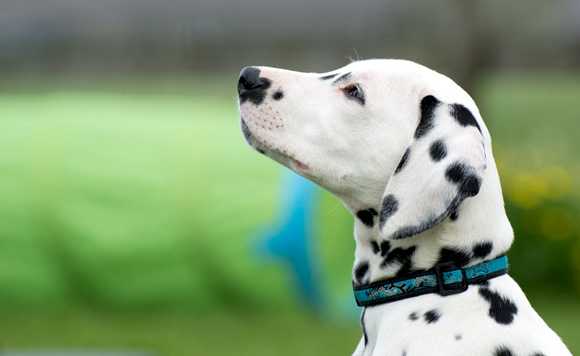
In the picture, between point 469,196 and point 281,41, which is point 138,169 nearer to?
point 469,196

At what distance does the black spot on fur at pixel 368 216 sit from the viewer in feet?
11.6

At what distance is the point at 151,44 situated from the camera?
2652 cm

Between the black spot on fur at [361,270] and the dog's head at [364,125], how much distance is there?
202 millimetres

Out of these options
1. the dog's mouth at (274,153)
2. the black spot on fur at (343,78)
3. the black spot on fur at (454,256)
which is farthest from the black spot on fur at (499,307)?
the black spot on fur at (343,78)

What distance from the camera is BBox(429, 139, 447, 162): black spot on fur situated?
10.3 ft

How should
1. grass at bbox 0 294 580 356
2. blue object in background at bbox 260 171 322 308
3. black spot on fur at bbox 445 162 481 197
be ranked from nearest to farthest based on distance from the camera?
black spot on fur at bbox 445 162 481 197 < grass at bbox 0 294 580 356 < blue object in background at bbox 260 171 322 308

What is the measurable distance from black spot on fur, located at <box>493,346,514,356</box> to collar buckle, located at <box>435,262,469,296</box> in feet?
0.82

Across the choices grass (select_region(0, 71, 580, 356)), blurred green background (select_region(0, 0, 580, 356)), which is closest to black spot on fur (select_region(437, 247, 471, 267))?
blurred green background (select_region(0, 0, 580, 356))

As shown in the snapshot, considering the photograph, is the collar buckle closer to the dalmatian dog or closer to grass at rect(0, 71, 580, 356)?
the dalmatian dog

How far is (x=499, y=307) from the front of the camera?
10.5 feet

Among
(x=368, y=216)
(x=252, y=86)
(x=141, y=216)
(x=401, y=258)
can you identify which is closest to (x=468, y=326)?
(x=401, y=258)

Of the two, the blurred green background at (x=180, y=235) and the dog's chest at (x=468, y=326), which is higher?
the dog's chest at (x=468, y=326)

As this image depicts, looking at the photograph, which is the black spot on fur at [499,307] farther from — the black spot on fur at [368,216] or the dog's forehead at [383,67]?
the dog's forehead at [383,67]

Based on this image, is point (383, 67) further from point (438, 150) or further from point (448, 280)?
point (448, 280)
